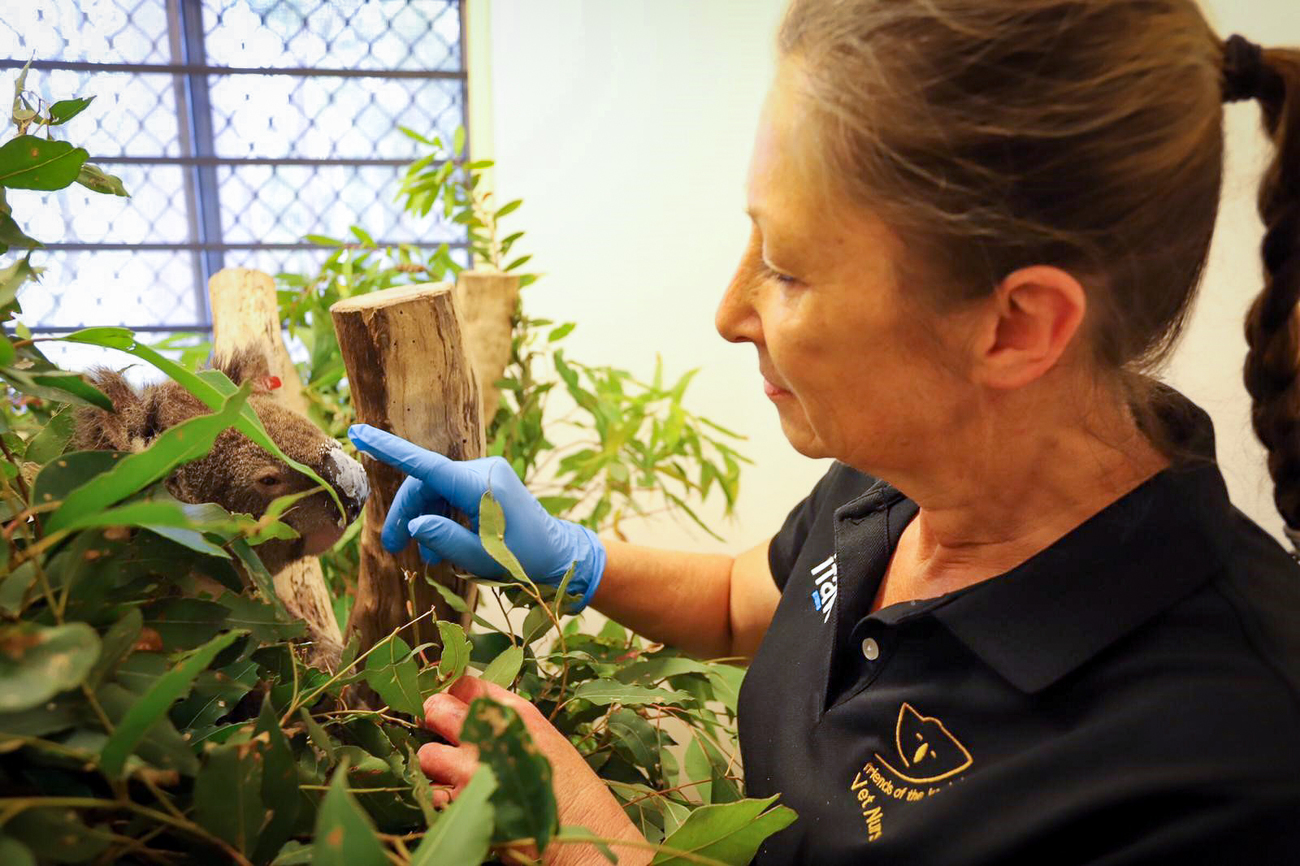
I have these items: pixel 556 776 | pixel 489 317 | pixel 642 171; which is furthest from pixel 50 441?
pixel 642 171

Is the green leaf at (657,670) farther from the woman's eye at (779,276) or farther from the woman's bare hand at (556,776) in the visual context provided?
the woman's eye at (779,276)

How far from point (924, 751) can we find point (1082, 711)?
133 millimetres

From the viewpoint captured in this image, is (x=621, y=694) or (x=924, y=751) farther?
(x=621, y=694)

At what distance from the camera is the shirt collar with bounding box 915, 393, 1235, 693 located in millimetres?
732

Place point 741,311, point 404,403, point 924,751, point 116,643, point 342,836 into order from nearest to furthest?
point 342,836
point 116,643
point 924,751
point 741,311
point 404,403

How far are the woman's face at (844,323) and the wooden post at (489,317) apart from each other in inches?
41.5

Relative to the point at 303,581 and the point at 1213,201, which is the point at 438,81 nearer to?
the point at 303,581

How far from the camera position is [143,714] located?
505 millimetres

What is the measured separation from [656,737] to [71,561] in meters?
0.69

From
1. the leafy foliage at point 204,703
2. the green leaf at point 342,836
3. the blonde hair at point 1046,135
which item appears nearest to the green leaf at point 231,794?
the leafy foliage at point 204,703

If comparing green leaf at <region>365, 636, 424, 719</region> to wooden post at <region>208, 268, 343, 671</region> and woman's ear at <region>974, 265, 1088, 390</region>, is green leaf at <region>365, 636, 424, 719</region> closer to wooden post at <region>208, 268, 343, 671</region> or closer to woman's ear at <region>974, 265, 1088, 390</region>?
wooden post at <region>208, 268, 343, 671</region>

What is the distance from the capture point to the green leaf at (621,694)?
3.26 ft

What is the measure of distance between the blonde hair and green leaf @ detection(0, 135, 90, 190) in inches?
21.8

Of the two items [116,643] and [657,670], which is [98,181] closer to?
[116,643]
